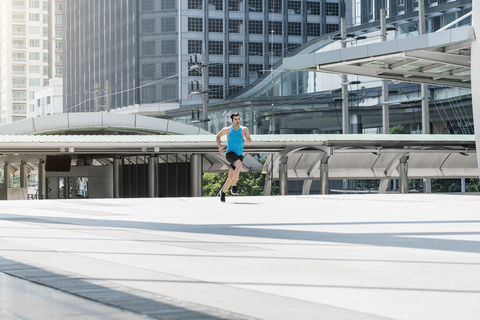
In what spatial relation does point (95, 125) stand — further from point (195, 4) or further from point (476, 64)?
point (195, 4)

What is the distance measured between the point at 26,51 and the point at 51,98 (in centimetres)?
3518

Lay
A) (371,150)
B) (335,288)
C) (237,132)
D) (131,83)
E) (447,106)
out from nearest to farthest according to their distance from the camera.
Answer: (335,288) → (237,132) → (371,150) → (447,106) → (131,83)

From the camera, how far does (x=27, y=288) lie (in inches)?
179

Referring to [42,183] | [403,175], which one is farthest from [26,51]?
[403,175]

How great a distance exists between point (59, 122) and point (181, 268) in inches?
1168

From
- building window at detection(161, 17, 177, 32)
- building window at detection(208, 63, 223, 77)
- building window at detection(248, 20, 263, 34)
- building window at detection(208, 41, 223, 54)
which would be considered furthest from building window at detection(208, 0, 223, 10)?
building window at detection(208, 63, 223, 77)

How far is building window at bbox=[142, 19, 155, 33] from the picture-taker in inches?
4382

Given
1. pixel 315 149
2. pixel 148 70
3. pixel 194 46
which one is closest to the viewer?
pixel 315 149

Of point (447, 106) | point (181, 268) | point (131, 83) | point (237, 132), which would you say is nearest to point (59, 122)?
point (237, 132)

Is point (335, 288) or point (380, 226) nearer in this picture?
point (335, 288)

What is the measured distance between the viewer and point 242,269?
17.4 feet

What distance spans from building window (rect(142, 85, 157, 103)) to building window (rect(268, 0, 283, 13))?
71.7ft

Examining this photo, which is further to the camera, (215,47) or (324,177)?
(215,47)

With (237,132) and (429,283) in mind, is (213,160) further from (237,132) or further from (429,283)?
(429,283)
